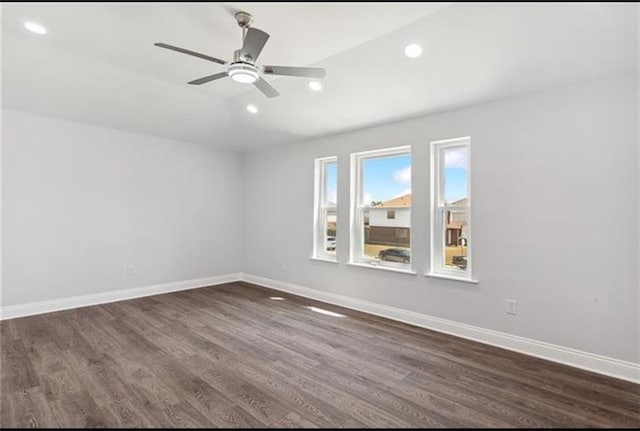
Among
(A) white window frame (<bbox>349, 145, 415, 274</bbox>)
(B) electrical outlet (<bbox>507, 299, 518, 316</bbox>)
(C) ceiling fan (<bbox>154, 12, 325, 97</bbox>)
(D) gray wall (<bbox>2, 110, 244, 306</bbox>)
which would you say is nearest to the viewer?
(C) ceiling fan (<bbox>154, 12, 325, 97</bbox>)

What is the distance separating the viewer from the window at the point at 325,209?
16.9 feet

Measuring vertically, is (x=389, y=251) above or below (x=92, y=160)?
below

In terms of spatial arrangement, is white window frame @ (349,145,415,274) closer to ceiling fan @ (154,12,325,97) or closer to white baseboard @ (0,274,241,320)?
ceiling fan @ (154,12,325,97)

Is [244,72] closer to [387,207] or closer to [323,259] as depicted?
[387,207]

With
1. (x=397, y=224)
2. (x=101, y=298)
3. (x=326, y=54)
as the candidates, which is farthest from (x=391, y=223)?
(x=101, y=298)

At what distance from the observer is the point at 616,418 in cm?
211

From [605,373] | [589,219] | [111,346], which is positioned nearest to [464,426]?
[605,373]

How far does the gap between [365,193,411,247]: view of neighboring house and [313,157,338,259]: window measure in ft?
2.35

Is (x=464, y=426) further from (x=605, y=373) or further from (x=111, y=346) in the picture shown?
(x=111, y=346)

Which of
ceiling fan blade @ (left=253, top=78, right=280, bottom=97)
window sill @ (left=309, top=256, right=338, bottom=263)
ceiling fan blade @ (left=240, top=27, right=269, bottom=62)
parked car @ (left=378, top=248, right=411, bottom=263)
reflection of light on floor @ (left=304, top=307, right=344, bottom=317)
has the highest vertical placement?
ceiling fan blade @ (left=240, top=27, right=269, bottom=62)

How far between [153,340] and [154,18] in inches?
122

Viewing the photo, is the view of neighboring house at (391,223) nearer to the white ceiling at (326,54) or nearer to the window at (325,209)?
the window at (325,209)

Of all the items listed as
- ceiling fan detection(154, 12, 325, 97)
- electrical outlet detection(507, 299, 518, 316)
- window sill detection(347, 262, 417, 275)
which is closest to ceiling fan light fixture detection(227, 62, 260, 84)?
ceiling fan detection(154, 12, 325, 97)

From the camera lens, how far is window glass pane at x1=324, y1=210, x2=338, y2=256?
16.9ft
